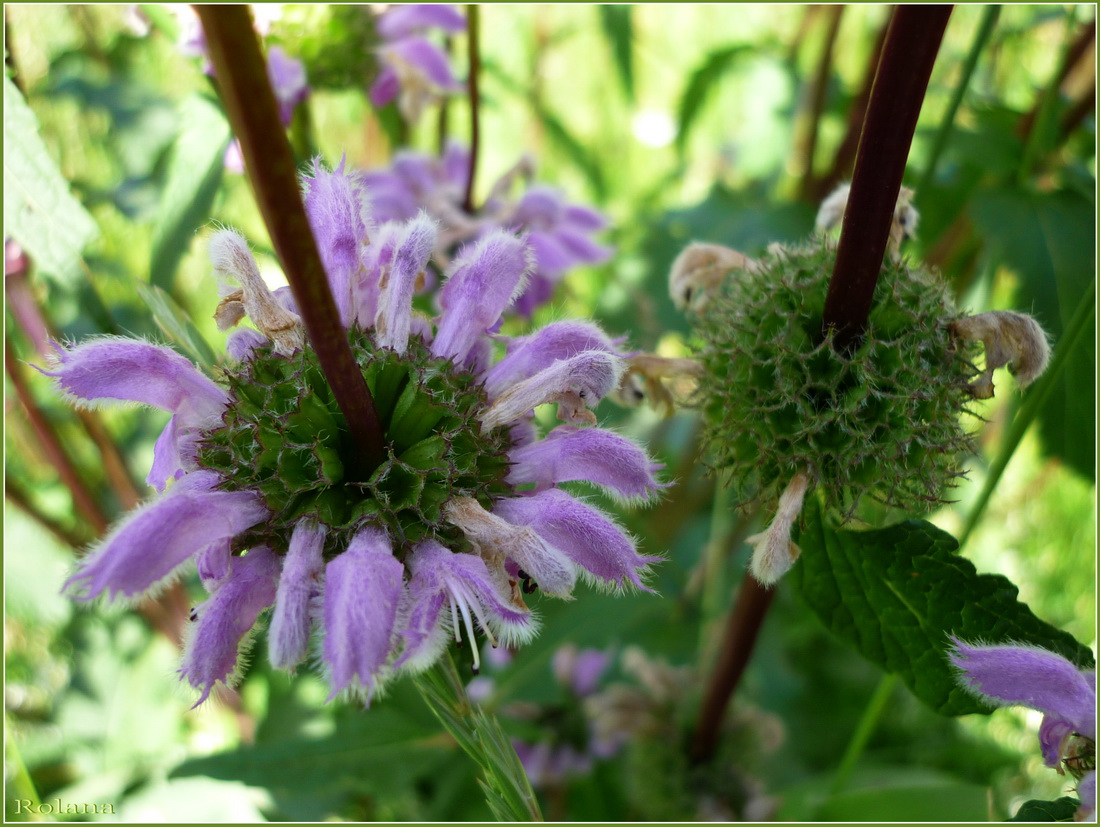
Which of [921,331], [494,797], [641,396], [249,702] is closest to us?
[494,797]

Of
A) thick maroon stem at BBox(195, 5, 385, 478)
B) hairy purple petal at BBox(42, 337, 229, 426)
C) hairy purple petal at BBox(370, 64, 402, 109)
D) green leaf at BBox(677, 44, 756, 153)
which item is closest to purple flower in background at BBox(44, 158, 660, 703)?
hairy purple petal at BBox(42, 337, 229, 426)

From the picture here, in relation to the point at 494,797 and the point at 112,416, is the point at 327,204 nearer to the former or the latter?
the point at 494,797

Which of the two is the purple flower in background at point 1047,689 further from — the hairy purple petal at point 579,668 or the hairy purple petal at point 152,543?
the hairy purple petal at point 579,668

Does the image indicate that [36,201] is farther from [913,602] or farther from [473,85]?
[913,602]

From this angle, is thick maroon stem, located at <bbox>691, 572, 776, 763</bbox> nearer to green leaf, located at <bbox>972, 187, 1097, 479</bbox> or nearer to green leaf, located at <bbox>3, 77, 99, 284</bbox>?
green leaf, located at <bbox>972, 187, 1097, 479</bbox>

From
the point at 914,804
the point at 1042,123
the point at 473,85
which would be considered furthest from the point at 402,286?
the point at 1042,123

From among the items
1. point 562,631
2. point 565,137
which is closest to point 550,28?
point 565,137
